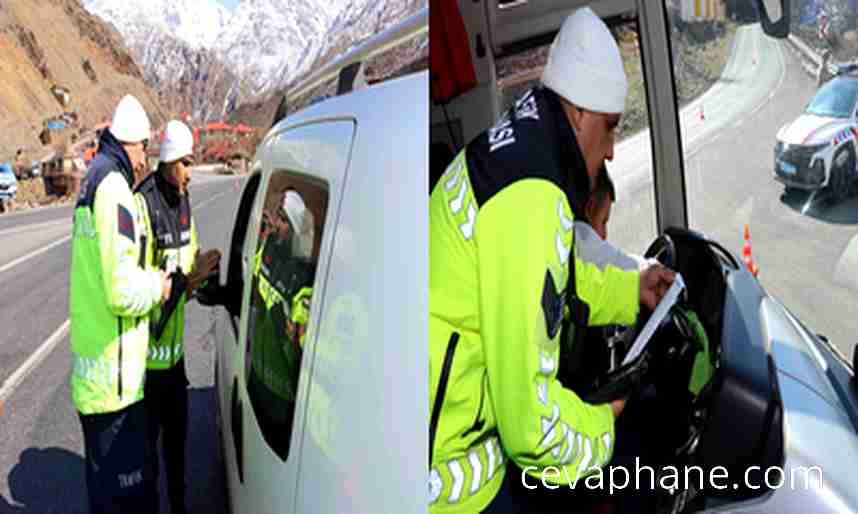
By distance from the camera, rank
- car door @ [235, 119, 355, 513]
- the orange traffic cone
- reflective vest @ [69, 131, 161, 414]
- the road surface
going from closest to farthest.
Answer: car door @ [235, 119, 355, 513] → the orange traffic cone → reflective vest @ [69, 131, 161, 414] → the road surface

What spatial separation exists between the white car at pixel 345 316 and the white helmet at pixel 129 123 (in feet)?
2.03

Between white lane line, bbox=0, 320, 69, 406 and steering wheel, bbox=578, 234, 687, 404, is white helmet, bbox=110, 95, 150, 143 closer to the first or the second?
steering wheel, bbox=578, 234, 687, 404

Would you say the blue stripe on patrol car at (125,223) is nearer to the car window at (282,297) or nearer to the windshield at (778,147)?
the car window at (282,297)

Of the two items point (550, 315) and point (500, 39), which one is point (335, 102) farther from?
point (550, 315)

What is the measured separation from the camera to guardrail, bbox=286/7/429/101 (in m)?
0.70

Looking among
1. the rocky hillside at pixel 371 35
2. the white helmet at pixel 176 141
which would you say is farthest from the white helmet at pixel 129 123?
the rocky hillside at pixel 371 35

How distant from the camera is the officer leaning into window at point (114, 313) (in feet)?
6.14

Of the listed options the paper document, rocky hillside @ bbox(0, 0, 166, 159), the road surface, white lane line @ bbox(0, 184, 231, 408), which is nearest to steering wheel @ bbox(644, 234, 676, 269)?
the paper document

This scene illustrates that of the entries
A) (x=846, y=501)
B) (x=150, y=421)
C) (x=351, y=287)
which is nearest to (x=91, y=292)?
(x=150, y=421)

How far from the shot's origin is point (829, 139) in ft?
3.12

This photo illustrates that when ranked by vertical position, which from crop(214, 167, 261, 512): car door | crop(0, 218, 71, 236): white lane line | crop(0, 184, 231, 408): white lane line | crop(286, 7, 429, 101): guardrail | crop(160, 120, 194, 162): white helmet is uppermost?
crop(286, 7, 429, 101): guardrail

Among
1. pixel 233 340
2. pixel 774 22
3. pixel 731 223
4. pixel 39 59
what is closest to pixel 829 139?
pixel 774 22

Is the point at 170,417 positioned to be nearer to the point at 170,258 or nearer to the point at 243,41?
the point at 170,258

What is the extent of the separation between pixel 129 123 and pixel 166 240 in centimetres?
38
